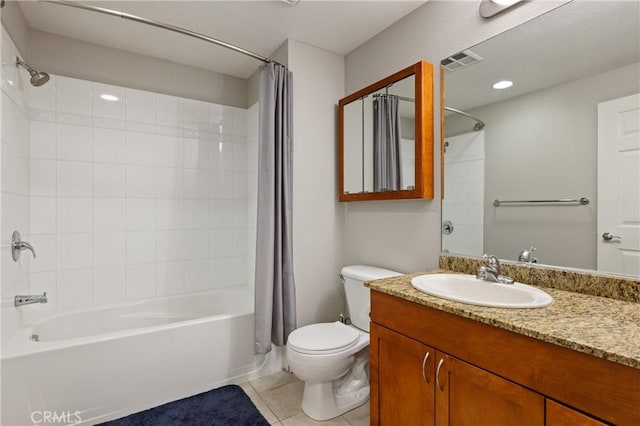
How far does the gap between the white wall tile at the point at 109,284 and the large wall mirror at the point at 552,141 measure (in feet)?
7.93

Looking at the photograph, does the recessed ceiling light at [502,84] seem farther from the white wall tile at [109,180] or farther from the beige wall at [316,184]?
the white wall tile at [109,180]

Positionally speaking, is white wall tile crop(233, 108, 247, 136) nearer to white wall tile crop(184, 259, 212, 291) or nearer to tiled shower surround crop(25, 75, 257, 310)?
tiled shower surround crop(25, 75, 257, 310)

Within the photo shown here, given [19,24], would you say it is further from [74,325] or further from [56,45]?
[74,325]

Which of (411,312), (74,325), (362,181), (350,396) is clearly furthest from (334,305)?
(74,325)

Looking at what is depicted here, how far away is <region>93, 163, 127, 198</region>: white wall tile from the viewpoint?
239 centimetres

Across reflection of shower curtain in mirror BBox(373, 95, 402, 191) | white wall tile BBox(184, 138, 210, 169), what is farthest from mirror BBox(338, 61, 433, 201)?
white wall tile BBox(184, 138, 210, 169)

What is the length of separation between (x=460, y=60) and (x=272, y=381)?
2286 mm

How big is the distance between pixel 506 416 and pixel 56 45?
3349 millimetres

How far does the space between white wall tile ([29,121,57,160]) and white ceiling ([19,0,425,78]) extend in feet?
2.21

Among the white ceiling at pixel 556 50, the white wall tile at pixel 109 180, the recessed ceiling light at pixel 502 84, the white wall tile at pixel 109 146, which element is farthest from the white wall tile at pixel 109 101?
the recessed ceiling light at pixel 502 84

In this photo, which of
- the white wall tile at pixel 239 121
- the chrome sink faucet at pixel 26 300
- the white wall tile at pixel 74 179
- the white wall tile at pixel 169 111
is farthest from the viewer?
the white wall tile at pixel 239 121

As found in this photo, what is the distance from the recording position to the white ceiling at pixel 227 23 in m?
1.90

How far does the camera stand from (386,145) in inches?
81.4

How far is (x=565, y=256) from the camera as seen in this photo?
4.32 ft
